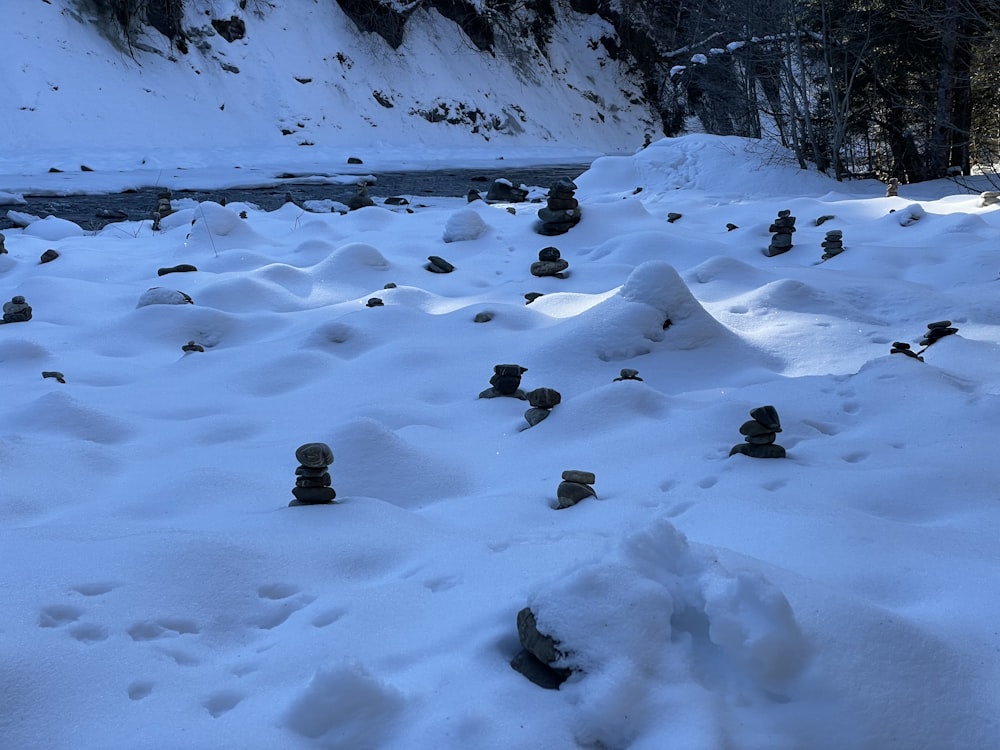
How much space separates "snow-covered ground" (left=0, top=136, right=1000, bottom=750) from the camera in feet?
5.16

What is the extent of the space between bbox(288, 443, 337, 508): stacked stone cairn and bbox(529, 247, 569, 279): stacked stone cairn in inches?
150

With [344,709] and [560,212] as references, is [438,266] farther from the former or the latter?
[344,709]

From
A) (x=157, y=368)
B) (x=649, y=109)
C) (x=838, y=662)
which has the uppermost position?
(x=838, y=662)

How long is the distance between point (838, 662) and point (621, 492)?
45.6 inches

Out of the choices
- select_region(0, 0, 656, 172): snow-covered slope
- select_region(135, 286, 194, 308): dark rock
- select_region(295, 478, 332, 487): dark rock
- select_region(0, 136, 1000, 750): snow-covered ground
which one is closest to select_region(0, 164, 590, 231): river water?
select_region(0, 0, 656, 172): snow-covered slope

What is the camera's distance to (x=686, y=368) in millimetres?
4223

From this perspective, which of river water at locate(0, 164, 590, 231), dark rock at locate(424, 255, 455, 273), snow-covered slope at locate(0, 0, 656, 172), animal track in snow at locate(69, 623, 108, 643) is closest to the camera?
animal track in snow at locate(69, 623, 108, 643)

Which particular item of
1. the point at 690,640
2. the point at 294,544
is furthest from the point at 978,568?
the point at 294,544

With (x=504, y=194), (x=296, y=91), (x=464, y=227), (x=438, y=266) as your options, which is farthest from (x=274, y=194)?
(x=296, y=91)

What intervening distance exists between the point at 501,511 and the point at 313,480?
57 cm

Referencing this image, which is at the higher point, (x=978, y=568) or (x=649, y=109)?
(x=978, y=568)

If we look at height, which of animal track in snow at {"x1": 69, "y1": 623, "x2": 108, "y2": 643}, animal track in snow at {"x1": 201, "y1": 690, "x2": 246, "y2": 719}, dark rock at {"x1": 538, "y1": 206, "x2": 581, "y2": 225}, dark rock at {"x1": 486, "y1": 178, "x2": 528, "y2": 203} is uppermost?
animal track in snow at {"x1": 69, "y1": 623, "x2": 108, "y2": 643}

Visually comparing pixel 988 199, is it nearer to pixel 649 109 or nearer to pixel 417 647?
pixel 417 647

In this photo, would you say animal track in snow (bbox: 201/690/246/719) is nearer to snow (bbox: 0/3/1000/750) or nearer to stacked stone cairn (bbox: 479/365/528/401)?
snow (bbox: 0/3/1000/750)
